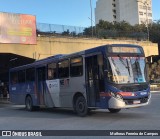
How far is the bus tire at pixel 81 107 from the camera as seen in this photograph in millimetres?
16425

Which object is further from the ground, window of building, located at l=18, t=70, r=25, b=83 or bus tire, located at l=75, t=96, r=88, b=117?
window of building, located at l=18, t=70, r=25, b=83

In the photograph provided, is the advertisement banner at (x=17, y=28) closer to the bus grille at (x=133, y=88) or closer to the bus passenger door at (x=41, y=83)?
the bus passenger door at (x=41, y=83)

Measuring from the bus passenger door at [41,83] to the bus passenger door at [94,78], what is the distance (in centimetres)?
479

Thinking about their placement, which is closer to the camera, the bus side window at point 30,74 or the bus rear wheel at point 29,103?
the bus side window at point 30,74

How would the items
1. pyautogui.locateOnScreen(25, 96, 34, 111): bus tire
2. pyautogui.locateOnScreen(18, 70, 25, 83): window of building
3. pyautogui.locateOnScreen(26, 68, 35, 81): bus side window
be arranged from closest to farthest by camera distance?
pyautogui.locateOnScreen(26, 68, 35, 81): bus side window, pyautogui.locateOnScreen(25, 96, 34, 111): bus tire, pyautogui.locateOnScreen(18, 70, 25, 83): window of building

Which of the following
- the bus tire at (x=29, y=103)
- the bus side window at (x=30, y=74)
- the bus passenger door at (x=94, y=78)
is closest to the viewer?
the bus passenger door at (x=94, y=78)

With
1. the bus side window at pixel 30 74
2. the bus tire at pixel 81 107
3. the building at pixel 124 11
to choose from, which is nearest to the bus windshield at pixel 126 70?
the bus tire at pixel 81 107

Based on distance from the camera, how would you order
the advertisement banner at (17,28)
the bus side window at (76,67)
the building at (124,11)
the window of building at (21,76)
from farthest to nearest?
the building at (124,11)
the advertisement banner at (17,28)
the window of building at (21,76)
the bus side window at (76,67)

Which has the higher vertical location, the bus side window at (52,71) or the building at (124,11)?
the building at (124,11)

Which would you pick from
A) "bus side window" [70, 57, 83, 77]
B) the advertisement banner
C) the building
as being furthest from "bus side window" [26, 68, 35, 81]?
the building

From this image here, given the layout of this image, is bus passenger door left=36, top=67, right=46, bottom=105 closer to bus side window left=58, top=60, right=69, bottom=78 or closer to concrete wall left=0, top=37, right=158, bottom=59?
bus side window left=58, top=60, right=69, bottom=78

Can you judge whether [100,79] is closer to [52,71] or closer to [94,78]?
[94,78]

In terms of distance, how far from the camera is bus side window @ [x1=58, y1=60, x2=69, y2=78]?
703 inches

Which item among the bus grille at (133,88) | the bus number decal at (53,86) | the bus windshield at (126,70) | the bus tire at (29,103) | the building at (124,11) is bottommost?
the bus tire at (29,103)
